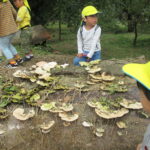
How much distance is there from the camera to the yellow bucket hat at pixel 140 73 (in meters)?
1.74

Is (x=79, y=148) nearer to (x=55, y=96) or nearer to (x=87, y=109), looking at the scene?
(x=87, y=109)

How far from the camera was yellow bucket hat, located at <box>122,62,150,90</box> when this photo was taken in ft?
5.72

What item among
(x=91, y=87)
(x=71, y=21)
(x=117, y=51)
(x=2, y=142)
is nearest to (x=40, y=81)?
(x=91, y=87)

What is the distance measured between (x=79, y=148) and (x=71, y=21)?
7.04 m

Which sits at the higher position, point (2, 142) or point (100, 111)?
point (100, 111)

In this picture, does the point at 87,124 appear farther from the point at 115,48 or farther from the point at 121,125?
the point at 115,48

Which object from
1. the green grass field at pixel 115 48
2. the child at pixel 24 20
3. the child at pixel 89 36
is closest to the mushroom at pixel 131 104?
the child at pixel 89 36

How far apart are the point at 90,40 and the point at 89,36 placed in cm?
10

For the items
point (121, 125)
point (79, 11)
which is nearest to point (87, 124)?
point (121, 125)

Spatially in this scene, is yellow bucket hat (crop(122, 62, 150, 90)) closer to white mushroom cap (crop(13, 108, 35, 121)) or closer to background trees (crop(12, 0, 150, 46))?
white mushroom cap (crop(13, 108, 35, 121))

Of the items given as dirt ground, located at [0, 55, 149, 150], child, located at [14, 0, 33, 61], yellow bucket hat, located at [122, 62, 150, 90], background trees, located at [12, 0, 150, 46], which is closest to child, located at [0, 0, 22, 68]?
child, located at [14, 0, 33, 61]

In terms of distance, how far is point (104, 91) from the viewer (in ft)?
12.0

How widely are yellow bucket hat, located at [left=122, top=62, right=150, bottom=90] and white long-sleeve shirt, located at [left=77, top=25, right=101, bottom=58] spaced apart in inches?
119

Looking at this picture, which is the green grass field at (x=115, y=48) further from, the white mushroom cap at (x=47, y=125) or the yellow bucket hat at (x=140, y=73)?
the yellow bucket hat at (x=140, y=73)
